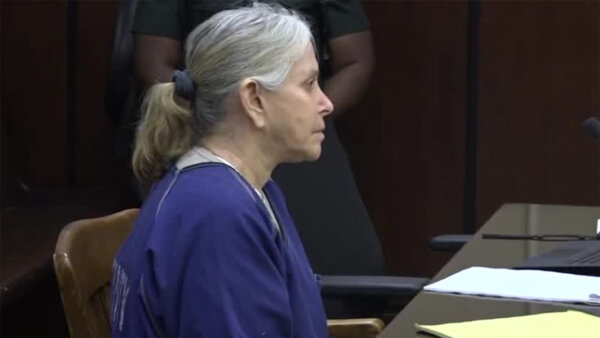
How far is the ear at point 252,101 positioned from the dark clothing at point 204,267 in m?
0.10

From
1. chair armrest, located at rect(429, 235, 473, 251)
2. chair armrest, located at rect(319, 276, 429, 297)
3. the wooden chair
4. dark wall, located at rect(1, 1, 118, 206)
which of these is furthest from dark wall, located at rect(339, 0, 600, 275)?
the wooden chair

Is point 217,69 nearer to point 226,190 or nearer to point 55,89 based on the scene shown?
point 226,190

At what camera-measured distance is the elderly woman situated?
1840 millimetres

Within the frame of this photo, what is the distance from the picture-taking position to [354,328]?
8.41ft

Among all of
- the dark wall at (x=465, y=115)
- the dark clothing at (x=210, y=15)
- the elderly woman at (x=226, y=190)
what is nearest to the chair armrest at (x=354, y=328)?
the elderly woman at (x=226, y=190)

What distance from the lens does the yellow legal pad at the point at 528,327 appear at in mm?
2057

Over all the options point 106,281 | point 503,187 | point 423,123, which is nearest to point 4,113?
point 423,123

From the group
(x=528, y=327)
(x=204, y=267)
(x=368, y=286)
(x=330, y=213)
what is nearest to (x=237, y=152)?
(x=204, y=267)

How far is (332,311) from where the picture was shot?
9.89ft

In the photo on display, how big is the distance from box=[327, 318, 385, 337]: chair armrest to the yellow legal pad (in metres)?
0.44

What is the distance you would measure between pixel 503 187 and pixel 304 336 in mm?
2911

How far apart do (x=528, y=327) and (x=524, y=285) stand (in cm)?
31

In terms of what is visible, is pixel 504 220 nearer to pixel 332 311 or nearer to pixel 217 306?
pixel 332 311

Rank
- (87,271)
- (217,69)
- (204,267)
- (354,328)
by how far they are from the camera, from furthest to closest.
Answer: (354,328) < (87,271) < (217,69) < (204,267)
